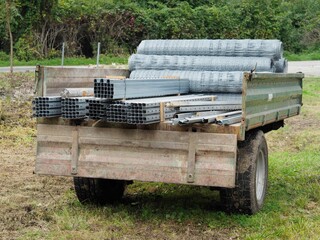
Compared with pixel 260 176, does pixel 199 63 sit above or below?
above

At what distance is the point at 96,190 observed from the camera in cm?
684

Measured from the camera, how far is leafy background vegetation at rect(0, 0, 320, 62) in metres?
29.5

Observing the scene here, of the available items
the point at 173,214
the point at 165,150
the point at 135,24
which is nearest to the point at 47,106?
the point at 165,150

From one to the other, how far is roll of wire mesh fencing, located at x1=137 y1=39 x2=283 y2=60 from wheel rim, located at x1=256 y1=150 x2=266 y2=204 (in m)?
1.68

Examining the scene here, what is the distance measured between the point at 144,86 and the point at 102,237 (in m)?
1.53

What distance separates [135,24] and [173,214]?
85.7 ft

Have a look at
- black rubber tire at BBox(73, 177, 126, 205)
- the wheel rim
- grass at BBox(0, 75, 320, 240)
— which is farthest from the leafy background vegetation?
the wheel rim

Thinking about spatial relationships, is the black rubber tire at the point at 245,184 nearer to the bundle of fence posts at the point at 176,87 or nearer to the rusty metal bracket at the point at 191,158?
the bundle of fence posts at the point at 176,87

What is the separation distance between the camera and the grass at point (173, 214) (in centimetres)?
592

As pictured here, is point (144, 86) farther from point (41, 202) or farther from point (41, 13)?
point (41, 13)

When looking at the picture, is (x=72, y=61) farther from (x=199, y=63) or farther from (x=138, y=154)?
(x=138, y=154)

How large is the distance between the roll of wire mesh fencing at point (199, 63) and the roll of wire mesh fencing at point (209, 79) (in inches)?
7.3

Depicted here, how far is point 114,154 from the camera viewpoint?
237 inches

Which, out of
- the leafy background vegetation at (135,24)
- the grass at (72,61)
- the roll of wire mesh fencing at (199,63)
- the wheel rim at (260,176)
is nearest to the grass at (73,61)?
the grass at (72,61)
